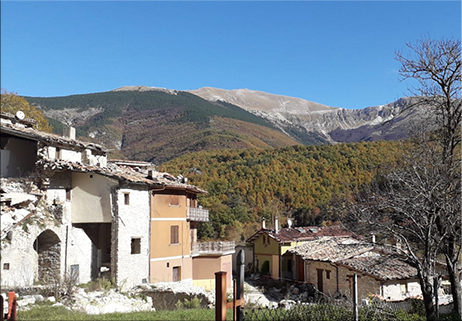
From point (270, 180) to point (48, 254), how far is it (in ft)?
142

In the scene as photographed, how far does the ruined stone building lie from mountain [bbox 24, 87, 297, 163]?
190 ft

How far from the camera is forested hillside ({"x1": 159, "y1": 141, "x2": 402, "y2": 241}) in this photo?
1992 inches


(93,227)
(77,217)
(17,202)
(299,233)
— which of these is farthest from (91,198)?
(299,233)

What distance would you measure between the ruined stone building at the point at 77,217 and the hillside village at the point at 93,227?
0.05 metres

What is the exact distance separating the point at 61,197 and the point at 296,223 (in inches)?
1359

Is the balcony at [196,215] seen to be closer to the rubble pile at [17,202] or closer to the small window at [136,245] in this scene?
the small window at [136,245]

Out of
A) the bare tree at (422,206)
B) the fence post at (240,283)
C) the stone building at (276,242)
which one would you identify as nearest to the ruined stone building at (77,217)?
the stone building at (276,242)

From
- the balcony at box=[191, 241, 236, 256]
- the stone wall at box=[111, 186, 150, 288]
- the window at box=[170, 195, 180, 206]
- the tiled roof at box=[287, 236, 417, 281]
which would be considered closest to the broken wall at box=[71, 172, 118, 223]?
the stone wall at box=[111, 186, 150, 288]

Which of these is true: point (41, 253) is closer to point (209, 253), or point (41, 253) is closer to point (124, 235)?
point (124, 235)

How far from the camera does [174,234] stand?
90.1 ft

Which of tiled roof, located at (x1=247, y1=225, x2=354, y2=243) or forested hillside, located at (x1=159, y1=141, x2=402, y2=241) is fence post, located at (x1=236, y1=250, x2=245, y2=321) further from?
forested hillside, located at (x1=159, y1=141, x2=402, y2=241)

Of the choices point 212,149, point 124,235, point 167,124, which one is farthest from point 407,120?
point 167,124

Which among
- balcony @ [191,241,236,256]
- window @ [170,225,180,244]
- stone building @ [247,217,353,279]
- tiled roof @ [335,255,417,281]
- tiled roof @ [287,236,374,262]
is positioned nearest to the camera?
tiled roof @ [335,255,417,281]

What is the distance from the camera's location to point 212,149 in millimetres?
85875
